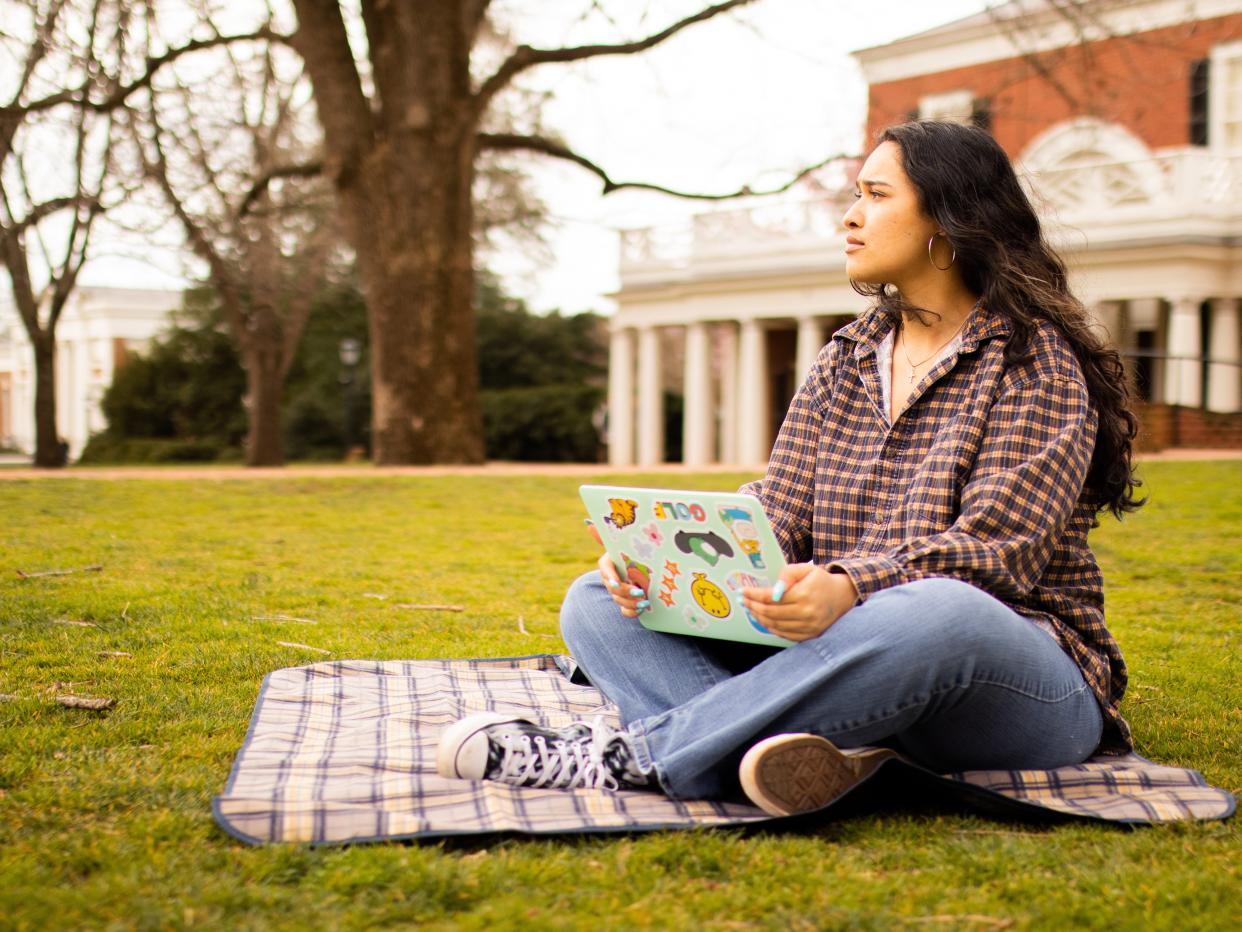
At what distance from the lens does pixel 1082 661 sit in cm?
287

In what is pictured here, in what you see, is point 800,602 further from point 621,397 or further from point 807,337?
point 621,397

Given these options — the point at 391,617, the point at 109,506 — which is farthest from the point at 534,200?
the point at 391,617

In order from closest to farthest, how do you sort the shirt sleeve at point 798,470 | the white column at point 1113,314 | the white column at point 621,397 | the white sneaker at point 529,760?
1. the white sneaker at point 529,760
2. the shirt sleeve at point 798,470
3. the white column at point 1113,314
4. the white column at point 621,397

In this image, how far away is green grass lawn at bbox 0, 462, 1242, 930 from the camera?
84.0 inches

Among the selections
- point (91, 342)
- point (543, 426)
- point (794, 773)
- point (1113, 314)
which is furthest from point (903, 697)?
point (91, 342)

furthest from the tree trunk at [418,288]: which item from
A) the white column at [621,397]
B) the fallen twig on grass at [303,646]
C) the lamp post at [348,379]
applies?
the lamp post at [348,379]

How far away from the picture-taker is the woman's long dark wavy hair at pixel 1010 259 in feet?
9.73

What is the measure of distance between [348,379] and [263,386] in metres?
6.59

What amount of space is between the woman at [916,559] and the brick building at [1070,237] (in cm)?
1241

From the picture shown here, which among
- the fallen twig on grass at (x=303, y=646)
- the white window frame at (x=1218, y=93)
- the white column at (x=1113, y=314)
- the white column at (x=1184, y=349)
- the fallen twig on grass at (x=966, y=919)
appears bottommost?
the fallen twig on grass at (x=966, y=919)

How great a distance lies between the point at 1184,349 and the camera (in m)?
17.9

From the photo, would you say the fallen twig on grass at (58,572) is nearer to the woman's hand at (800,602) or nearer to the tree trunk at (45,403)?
the woman's hand at (800,602)

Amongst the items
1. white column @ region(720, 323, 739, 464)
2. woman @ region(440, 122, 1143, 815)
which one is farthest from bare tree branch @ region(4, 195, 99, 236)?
woman @ region(440, 122, 1143, 815)

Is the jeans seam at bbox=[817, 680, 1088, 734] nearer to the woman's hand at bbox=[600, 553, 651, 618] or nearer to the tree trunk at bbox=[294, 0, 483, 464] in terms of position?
the woman's hand at bbox=[600, 553, 651, 618]
